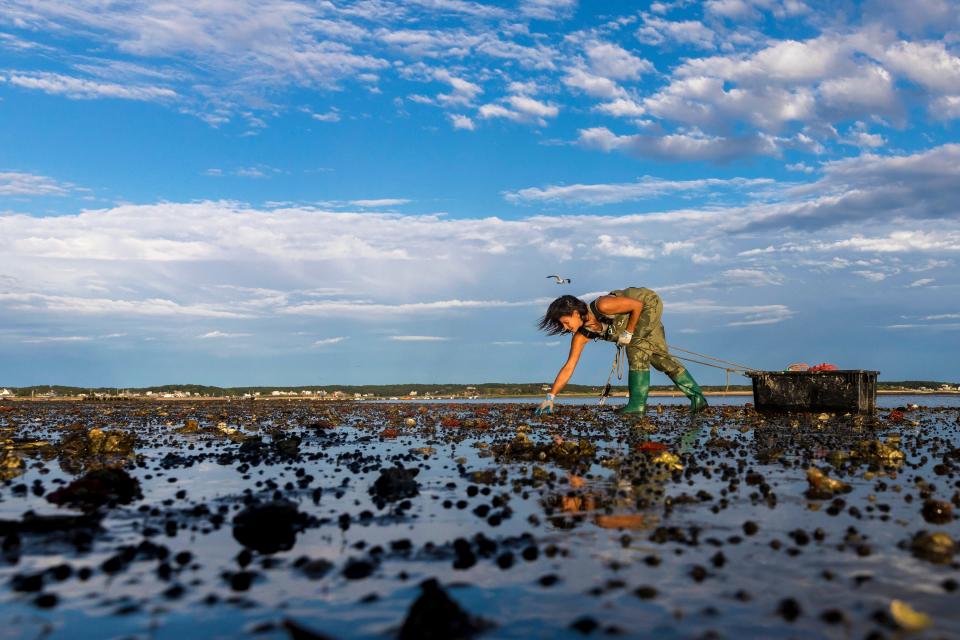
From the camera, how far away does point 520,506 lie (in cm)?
1038

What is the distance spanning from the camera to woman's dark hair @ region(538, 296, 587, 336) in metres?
22.5

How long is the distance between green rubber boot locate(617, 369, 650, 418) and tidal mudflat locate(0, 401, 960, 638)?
327 inches

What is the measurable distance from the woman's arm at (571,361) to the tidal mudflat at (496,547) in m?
5.99

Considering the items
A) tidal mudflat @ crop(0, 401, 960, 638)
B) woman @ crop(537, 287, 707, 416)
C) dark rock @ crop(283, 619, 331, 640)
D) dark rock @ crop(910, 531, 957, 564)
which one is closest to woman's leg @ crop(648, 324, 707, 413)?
woman @ crop(537, 287, 707, 416)

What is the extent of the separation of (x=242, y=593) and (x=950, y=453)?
16139 mm

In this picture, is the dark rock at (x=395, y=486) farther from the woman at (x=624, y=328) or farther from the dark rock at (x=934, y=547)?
the woman at (x=624, y=328)

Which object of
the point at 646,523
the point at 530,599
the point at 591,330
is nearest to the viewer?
the point at 530,599

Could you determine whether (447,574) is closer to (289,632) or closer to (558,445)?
(289,632)

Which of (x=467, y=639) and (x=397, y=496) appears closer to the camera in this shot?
(x=467, y=639)

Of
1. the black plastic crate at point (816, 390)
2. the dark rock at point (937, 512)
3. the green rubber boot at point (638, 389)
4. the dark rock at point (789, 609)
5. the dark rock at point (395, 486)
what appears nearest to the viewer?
the dark rock at point (789, 609)

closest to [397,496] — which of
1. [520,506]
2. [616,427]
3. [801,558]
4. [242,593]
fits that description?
[520,506]

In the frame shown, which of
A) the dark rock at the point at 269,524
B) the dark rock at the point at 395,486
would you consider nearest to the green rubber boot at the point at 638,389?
the dark rock at the point at 395,486

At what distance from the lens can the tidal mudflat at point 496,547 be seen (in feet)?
18.1

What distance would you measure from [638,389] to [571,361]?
3.88 meters
